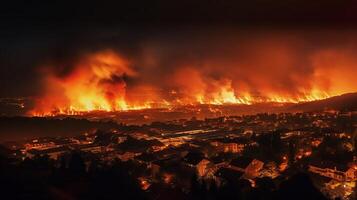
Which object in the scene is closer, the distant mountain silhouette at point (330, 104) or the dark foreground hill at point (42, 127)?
the dark foreground hill at point (42, 127)

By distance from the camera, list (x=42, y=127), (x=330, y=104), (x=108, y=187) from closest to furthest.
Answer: (x=108, y=187) < (x=42, y=127) < (x=330, y=104)

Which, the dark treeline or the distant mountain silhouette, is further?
the distant mountain silhouette

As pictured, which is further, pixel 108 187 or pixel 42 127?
pixel 42 127

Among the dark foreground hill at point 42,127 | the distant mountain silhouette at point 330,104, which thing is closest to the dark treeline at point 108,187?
the dark foreground hill at point 42,127

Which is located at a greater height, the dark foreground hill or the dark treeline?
the dark foreground hill

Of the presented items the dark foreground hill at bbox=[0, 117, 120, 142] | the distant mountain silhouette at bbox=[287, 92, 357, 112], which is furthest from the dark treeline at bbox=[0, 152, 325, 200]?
the distant mountain silhouette at bbox=[287, 92, 357, 112]

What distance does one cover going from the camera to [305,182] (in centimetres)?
852

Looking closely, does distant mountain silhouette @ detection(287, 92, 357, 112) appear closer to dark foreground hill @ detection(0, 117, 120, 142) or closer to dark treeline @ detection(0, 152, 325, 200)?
dark foreground hill @ detection(0, 117, 120, 142)

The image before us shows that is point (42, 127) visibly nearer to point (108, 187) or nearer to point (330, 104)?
point (108, 187)

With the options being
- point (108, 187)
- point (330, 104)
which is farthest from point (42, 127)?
point (330, 104)

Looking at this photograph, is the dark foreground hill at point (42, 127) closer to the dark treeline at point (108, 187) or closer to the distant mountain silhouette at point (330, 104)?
the dark treeline at point (108, 187)

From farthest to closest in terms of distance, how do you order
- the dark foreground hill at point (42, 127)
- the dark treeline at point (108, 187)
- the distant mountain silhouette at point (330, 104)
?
the distant mountain silhouette at point (330, 104)
the dark foreground hill at point (42, 127)
the dark treeline at point (108, 187)

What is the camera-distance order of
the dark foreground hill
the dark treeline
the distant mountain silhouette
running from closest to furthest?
1. the dark treeline
2. the dark foreground hill
3. the distant mountain silhouette

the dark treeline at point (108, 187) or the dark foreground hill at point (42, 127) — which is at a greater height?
the dark foreground hill at point (42, 127)
